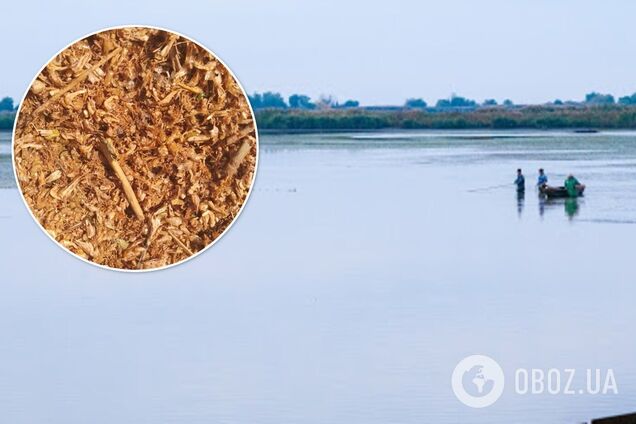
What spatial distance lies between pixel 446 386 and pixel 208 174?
155 cm

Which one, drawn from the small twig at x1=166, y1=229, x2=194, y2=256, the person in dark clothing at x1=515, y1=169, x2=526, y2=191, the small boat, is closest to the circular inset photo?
the small twig at x1=166, y1=229, x2=194, y2=256

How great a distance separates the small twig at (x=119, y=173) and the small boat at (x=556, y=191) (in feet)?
27.4

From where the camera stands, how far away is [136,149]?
357 inches

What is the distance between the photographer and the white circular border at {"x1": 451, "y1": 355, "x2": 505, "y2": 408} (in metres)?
7.98

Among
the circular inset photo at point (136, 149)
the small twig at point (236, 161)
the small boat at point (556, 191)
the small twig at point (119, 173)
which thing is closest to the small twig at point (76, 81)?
the circular inset photo at point (136, 149)

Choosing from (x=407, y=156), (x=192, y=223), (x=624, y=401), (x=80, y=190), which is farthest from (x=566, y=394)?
(x=407, y=156)

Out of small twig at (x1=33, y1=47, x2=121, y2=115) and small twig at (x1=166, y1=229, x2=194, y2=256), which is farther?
small twig at (x1=33, y1=47, x2=121, y2=115)

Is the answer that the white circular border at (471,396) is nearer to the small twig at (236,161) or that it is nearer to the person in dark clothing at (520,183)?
the small twig at (236,161)

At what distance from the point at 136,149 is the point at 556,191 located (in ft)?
27.8

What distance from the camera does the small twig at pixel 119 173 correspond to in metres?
8.89

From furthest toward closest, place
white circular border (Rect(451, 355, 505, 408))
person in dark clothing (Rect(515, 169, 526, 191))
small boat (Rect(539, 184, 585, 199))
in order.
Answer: person in dark clothing (Rect(515, 169, 526, 191))
small boat (Rect(539, 184, 585, 199))
white circular border (Rect(451, 355, 505, 408))

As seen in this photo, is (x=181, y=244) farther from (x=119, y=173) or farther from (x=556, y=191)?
(x=556, y=191)

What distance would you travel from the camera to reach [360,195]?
57.4 ft

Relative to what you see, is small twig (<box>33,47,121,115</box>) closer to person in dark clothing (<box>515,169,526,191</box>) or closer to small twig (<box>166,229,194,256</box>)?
small twig (<box>166,229,194,256</box>)
